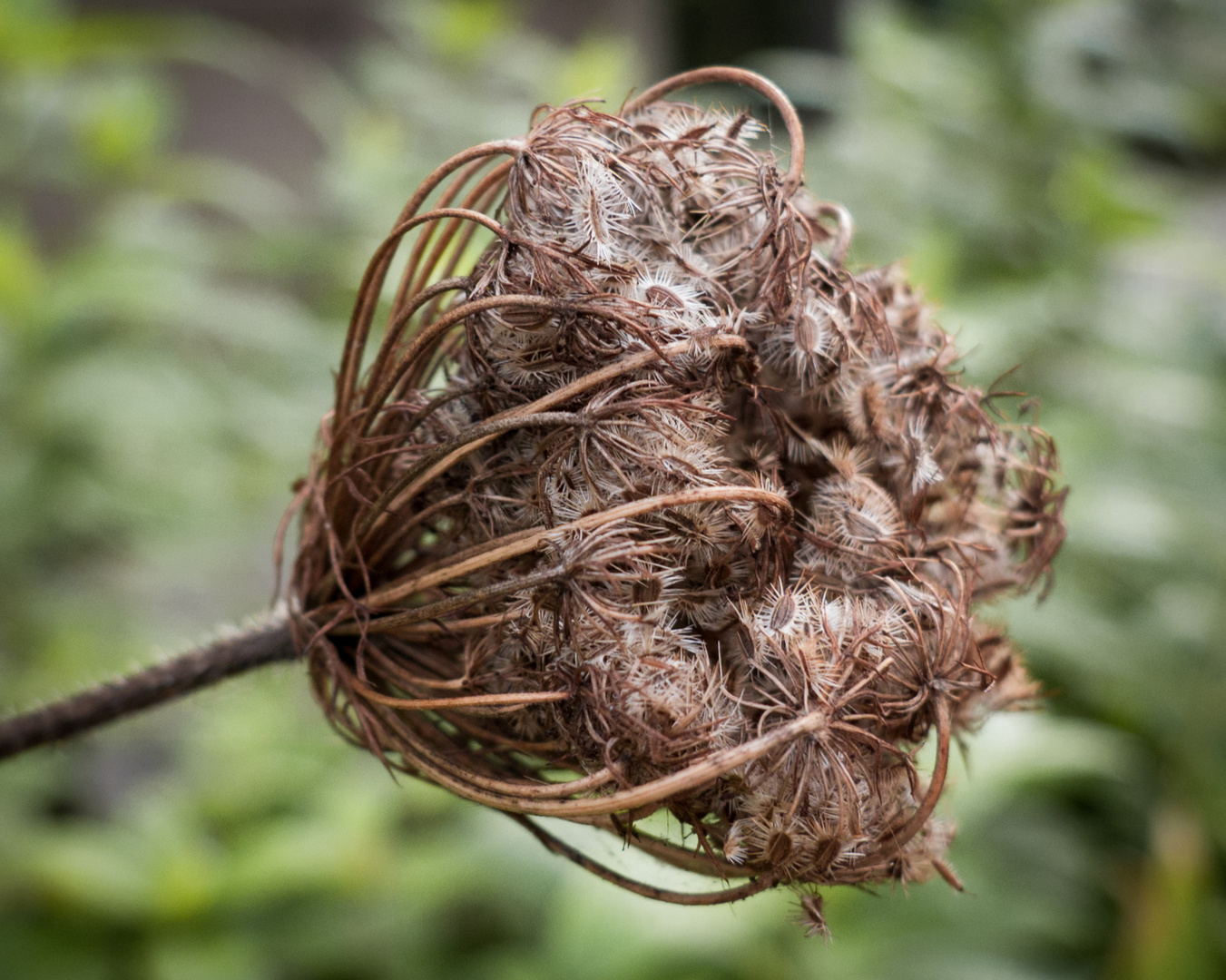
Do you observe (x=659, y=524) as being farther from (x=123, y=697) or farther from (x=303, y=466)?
(x=303, y=466)

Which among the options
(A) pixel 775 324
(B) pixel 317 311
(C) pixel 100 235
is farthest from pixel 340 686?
(B) pixel 317 311

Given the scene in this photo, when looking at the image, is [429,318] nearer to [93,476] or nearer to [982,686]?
[982,686]

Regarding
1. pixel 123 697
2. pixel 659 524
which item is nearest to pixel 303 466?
pixel 123 697

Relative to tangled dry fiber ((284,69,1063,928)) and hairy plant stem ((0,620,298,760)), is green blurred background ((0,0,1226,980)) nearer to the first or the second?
hairy plant stem ((0,620,298,760))

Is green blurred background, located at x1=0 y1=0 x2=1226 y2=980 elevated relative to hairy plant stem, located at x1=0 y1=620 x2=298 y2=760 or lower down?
lower down

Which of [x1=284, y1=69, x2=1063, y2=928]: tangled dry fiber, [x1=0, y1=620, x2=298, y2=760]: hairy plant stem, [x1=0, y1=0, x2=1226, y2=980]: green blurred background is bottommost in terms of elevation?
[x1=0, y1=0, x2=1226, y2=980]: green blurred background

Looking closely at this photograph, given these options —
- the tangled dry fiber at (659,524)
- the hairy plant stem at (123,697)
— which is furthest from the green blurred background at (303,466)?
the tangled dry fiber at (659,524)

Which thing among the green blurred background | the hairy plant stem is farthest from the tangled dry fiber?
the green blurred background
